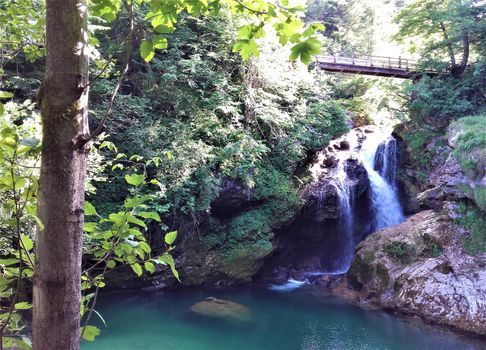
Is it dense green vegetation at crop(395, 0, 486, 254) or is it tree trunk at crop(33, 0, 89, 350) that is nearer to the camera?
tree trunk at crop(33, 0, 89, 350)

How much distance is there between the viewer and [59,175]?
108 cm

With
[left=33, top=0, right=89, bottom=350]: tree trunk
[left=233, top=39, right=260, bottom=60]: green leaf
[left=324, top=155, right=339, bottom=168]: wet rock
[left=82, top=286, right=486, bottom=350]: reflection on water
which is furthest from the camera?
[left=324, top=155, right=339, bottom=168]: wet rock

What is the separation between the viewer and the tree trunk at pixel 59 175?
1.09m

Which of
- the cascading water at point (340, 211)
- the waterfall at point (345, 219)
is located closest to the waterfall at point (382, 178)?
the cascading water at point (340, 211)

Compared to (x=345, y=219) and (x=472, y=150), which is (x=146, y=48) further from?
(x=345, y=219)

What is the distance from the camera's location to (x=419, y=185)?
14.4 meters

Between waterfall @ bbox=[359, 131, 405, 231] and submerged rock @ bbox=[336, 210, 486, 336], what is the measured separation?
7.51 ft

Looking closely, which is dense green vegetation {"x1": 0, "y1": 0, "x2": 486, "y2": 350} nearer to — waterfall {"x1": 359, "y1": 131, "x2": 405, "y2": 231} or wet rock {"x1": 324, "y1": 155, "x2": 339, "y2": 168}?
wet rock {"x1": 324, "y1": 155, "x2": 339, "y2": 168}

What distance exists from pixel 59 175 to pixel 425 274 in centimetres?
1129

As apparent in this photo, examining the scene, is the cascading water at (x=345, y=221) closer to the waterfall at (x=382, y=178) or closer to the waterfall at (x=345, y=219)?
the waterfall at (x=345, y=219)

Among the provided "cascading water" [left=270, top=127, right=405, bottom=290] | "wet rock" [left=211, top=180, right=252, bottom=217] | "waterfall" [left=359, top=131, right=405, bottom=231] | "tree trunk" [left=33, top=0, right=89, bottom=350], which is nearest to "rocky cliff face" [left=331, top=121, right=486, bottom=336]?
"waterfall" [left=359, top=131, right=405, bottom=231]

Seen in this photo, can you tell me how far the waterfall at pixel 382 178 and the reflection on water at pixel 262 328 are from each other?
4832mm

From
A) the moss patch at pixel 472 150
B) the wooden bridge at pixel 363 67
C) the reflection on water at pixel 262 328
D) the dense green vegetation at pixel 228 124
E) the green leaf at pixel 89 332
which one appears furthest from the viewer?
the wooden bridge at pixel 363 67

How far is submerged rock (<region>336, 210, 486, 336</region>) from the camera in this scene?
9.74 m
